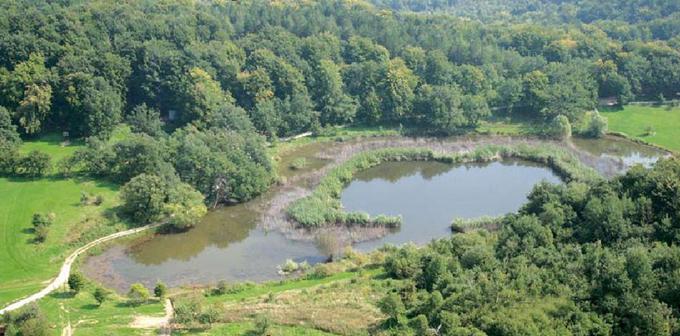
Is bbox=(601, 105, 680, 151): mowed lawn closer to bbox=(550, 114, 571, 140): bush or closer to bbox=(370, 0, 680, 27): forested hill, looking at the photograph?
bbox=(550, 114, 571, 140): bush

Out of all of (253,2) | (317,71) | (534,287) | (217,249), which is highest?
(253,2)

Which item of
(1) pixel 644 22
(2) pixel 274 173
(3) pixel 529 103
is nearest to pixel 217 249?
(2) pixel 274 173

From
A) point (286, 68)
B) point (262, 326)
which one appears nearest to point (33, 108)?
point (286, 68)

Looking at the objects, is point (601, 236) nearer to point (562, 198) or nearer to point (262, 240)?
point (562, 198)

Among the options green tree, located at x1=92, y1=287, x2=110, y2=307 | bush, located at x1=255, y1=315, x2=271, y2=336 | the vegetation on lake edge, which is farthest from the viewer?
the vegetation on lake edge

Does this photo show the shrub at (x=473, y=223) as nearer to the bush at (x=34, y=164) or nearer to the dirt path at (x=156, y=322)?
the dirt path at (x=156, y=322)

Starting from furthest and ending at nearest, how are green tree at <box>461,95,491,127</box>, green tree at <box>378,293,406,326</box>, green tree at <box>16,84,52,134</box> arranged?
green tree at <box>461,95,491,127</box>, green tree at <box>16,84,52,134</box>, green tree at <box>378,293,406,326</box>

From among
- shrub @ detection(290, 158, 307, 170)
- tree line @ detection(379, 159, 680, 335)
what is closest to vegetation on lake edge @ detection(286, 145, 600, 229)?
shrub @ detection(290, 158, 307, 170)
